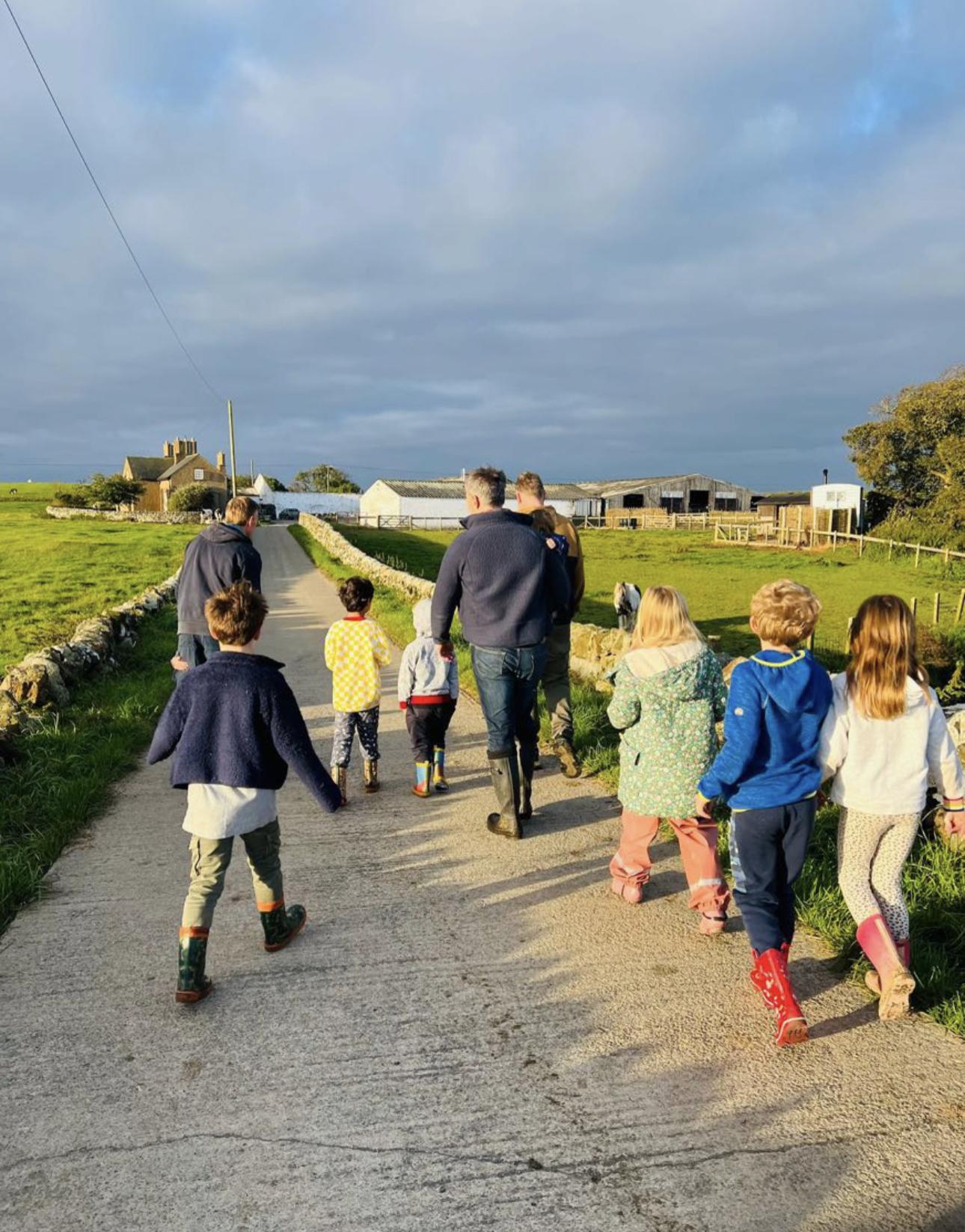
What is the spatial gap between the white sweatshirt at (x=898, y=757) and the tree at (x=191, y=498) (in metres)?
76.9

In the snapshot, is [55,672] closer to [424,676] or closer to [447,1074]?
[424,676]

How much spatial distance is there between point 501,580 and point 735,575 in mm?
24944

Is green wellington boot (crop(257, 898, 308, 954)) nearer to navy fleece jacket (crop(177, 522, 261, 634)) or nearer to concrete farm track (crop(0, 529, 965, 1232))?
concrete farm track (crop(0, 529, 965, 1232))

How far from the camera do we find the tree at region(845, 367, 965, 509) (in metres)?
41.5

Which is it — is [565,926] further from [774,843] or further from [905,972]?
[905,972]

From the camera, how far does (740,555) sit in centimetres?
3650

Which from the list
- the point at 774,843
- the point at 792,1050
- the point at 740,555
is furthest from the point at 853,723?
the point at 740,555

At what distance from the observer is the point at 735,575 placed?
28.1m

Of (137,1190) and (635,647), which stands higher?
(635,647)

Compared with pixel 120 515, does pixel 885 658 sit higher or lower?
lower

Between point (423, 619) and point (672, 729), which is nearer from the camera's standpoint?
point (672, 729)

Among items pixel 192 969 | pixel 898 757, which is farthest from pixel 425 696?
pixel 898 757

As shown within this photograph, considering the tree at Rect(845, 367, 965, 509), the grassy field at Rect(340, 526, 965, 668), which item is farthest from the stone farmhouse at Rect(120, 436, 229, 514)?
the tree at Rect(845, 367, 965, 509)

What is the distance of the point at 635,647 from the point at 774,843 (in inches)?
44.7
